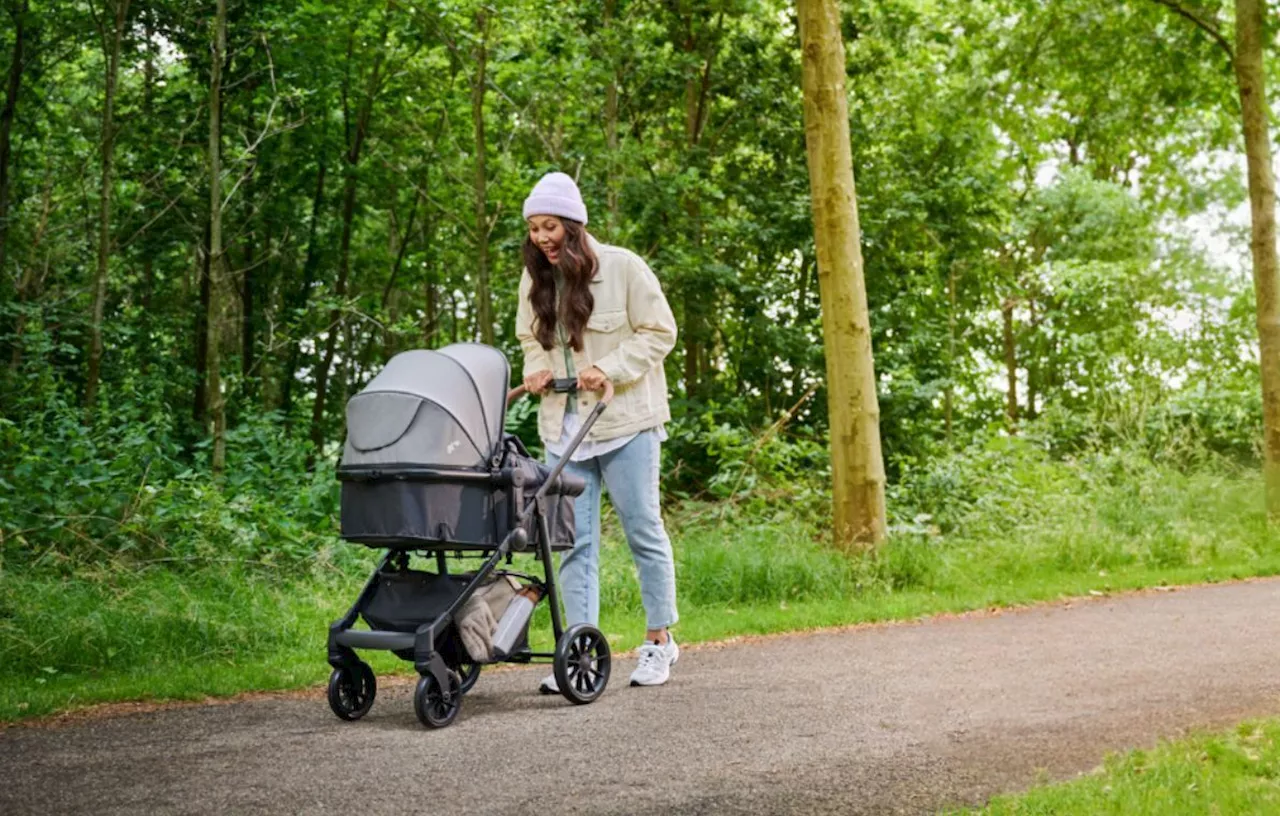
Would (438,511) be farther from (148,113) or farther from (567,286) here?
(148,113)

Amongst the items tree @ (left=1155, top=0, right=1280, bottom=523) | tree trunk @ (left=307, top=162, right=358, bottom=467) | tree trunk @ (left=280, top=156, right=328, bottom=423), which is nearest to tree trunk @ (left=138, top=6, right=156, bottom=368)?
tree trunk @ (left=280, top=156, right=328, bottom=423)

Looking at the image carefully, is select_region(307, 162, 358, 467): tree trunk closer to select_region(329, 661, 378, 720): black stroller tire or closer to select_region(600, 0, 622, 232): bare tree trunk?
select_region(600, 0, 622, 232): bare tree trunk

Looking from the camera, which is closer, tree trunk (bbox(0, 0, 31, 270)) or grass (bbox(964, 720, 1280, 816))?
grass (bbox(964, 720, 1280, 816))

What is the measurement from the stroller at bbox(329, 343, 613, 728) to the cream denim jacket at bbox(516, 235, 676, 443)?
0.66 ft

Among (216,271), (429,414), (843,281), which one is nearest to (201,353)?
(216,271)

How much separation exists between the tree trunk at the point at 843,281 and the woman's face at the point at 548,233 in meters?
4.98

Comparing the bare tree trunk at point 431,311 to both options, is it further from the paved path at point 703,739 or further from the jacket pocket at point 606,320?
the jacket pocket at point 606,320

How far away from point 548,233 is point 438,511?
55.9 inches

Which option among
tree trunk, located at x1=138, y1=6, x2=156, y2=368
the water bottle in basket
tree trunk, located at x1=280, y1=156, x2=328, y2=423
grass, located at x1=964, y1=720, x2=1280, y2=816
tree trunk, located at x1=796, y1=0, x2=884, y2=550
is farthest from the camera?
tree trunk, located at x1=280, y1=156, x2=328, y2=423

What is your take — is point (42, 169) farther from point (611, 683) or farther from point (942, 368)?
point (611, 683)

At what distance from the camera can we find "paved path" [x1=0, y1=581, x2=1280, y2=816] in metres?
4.52

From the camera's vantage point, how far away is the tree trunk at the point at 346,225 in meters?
21.2

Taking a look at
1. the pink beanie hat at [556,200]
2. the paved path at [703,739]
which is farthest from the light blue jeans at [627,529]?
the pink beanie hat at [556,200]

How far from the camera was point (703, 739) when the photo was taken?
17.6 feet
